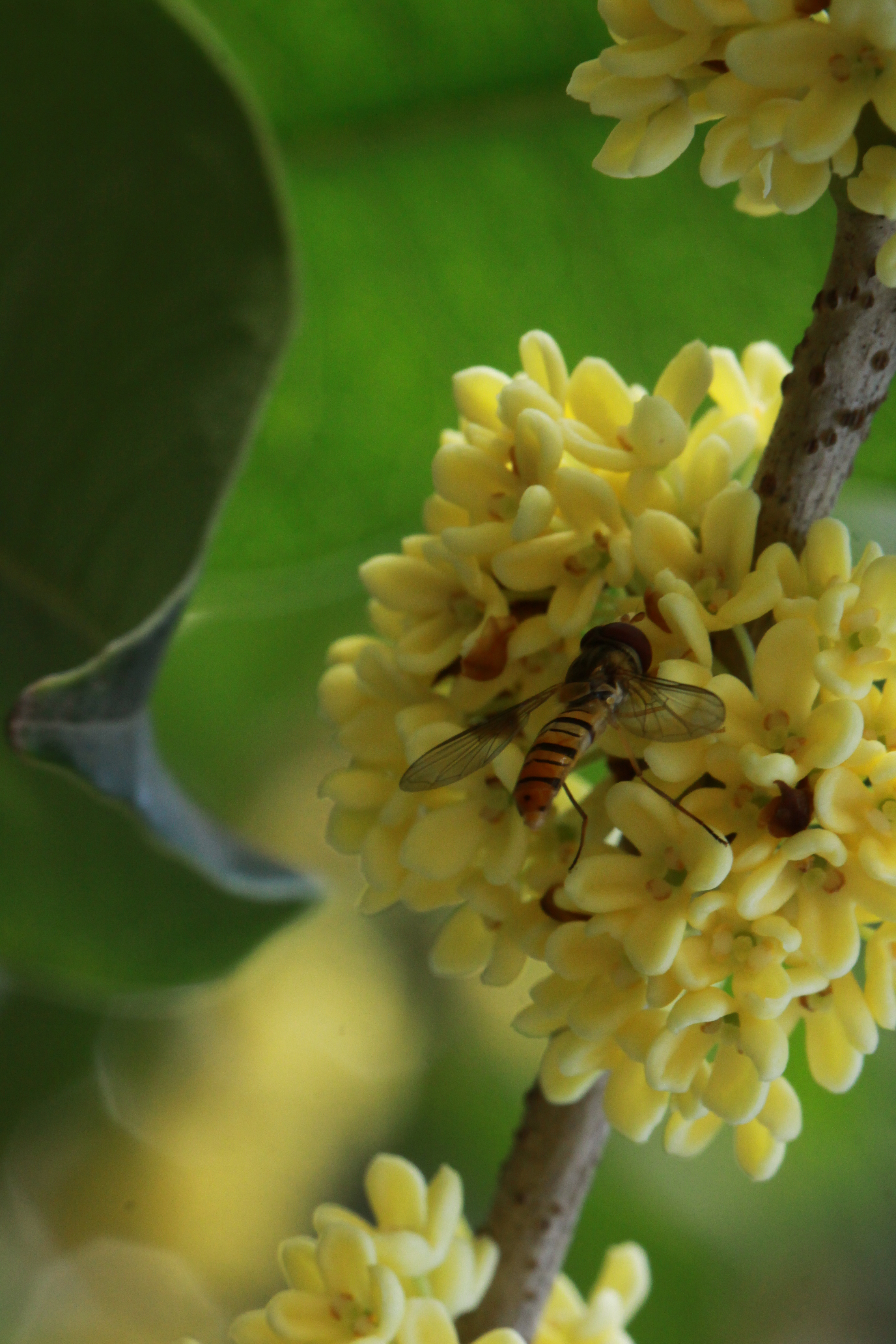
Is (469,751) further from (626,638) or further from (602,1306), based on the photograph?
(602,1306)

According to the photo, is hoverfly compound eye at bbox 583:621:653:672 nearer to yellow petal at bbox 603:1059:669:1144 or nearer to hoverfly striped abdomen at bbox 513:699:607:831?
hoverfly striped abdomen at bbox 513:699:607:831

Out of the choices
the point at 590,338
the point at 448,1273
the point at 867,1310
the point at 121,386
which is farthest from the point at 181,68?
the point at 867,1310

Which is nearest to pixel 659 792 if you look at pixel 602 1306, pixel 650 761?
pixel 650 761

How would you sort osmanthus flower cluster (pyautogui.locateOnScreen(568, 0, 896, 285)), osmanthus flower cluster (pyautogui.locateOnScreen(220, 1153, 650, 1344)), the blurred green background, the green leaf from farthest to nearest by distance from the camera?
the blurred green background
the green leaf
osmanthus flower cluster (pyautogui.locateOnScreen(220, 1153, 650, 1344))
osmanthus flower cluster (pyautogui.locateOnScreen(568, 0, 896, 285))

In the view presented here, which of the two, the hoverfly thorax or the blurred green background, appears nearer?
the hoverfly thorax

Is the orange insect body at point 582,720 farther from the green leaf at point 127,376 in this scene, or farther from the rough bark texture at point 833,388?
the green leaf at point 127,376

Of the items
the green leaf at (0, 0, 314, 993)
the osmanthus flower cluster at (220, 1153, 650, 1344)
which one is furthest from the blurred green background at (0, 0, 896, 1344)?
the osmanthus flower cluster at (220, 1153, 650, 1344)

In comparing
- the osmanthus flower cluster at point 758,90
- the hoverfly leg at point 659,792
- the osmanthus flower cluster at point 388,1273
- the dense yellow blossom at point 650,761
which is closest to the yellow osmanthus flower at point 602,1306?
the osmanthus flower cluster at point 388,1273

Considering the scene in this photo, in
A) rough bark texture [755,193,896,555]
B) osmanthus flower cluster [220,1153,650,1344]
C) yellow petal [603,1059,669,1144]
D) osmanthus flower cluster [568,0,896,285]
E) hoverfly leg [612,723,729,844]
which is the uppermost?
osmanthus flower cluster [568,0,896,285]
